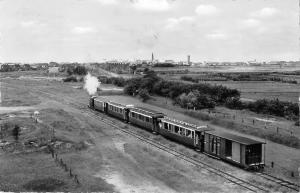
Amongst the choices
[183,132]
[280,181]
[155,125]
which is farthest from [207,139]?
[155,125]

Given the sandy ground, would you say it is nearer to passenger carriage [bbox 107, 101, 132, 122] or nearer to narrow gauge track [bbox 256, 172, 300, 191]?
narrow gauge track [bbox 256, 172, 300, 191]

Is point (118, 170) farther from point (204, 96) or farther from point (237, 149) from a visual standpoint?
point (204, 96)

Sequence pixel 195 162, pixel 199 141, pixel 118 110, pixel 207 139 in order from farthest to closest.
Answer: pixel 118 110 < pixel 199 141 < pixel 207 139 < pixel 195 162

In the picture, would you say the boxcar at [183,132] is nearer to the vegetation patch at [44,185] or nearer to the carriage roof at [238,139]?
the carriage roof at [238,139]

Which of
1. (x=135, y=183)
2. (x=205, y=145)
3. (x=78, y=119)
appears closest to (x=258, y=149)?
(x=205, y=145)

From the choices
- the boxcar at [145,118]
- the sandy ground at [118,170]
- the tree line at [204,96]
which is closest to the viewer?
the sandy ground at [118,170]

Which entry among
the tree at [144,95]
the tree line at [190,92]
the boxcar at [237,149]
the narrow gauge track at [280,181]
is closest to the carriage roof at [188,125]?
the boxcar at [237,149]

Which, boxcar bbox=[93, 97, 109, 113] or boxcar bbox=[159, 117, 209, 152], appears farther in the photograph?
boxcar bbox=[93, 97, 109, 113]

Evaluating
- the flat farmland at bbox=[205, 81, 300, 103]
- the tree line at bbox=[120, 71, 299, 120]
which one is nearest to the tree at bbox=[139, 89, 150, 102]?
the tree line at bbox=[120, 71, 299, 120]
